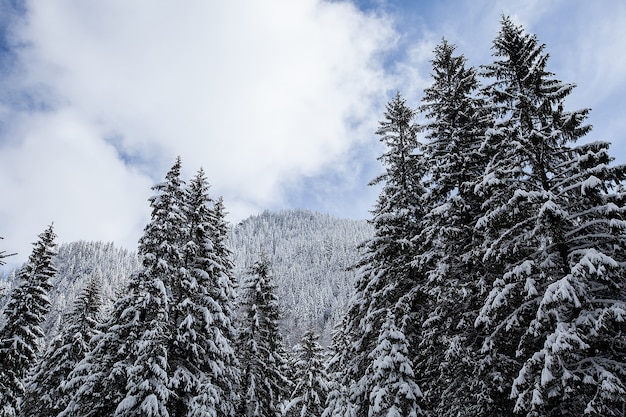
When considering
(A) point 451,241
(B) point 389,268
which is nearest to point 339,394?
(B) point 389,268

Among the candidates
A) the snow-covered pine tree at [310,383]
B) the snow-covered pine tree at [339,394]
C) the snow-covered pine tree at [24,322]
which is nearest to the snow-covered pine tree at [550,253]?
the snow-covered pine tree at [339,394]

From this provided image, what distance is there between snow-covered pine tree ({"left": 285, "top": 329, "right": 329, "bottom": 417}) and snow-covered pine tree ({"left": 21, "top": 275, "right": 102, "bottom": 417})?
15486 mm

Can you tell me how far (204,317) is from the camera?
1848cm

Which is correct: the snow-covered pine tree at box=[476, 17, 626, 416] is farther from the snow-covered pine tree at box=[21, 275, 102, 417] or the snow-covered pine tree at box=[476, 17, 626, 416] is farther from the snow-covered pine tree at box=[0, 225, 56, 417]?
the snow-covered pine tree at box=[21, 275, 102, 417]

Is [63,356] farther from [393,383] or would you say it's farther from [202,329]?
[393,383]

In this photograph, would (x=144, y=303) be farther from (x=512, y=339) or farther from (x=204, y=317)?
(x=512, y=339)

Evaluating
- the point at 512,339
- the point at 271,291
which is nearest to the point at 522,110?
the point at 512,339

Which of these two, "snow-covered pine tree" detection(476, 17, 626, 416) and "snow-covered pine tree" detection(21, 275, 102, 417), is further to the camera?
"snow-covered pine tree" detection(21, 275, 102, 417)

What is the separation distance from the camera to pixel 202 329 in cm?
1919

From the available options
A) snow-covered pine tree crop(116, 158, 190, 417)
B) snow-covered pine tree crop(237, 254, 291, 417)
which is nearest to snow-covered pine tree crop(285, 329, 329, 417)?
snow-covered pine tree crop(237, 254, 291, 417)

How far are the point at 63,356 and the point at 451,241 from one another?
28.0 m

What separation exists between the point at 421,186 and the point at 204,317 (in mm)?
12415

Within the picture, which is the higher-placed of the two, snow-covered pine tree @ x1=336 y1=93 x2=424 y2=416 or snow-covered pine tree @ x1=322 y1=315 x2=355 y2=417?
Answer: snow-covered pine tree @ x1=336 y1=93 x2=424 y2=416

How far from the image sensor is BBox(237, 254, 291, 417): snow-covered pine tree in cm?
2302
